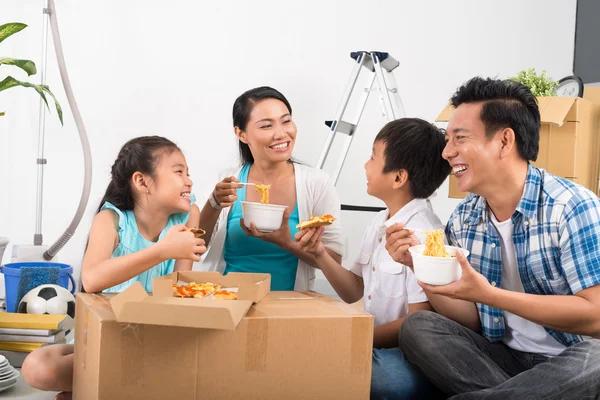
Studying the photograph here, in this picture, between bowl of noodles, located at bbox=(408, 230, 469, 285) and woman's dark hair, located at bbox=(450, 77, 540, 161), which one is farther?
woman's dark hair, located at bbox=(450, 77, 540, 161)

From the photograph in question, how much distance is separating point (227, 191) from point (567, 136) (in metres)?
1.17

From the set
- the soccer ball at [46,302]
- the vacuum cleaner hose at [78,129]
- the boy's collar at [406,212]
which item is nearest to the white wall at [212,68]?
the vacuum cleaner hose at [78,129]

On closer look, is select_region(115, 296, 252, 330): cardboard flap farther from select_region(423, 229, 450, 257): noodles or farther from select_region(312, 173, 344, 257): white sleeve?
select_region(312, 173, 344, 257): white sleeve

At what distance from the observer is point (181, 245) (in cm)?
163

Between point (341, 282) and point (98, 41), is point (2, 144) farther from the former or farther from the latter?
point (341, 282)

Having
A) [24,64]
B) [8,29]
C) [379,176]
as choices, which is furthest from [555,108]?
[8,29]

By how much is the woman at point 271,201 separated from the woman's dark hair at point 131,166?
0.87 ft

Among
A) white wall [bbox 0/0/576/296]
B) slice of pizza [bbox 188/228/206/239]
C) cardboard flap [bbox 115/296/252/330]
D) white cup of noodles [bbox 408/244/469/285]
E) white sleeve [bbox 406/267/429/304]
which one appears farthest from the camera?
white wall [bbox 0/0/576/296]

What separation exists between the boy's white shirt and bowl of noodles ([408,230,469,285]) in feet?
1.28

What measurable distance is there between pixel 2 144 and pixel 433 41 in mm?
2396

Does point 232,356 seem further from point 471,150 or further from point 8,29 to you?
point 8,29

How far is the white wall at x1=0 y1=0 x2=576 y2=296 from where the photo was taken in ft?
11.0

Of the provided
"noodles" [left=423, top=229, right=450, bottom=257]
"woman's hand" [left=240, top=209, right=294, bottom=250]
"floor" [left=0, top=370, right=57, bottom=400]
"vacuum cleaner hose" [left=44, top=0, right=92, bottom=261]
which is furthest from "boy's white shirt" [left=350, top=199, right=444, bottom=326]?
"vacuum cleaner hose" [left=44, top=0, right=92, bottom=261]

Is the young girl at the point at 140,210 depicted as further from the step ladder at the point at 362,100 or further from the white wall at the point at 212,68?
the white wall at the point at 212,68
